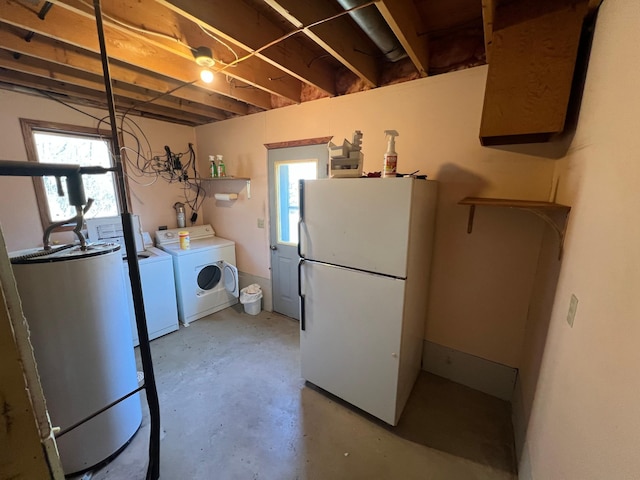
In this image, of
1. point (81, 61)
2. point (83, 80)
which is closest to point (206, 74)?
point (81, 61)

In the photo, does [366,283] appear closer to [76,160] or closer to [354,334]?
[354,334]

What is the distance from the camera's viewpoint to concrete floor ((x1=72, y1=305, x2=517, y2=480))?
1498 millimetres

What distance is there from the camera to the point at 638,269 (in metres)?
0.66

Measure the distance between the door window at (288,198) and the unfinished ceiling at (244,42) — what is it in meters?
0.70

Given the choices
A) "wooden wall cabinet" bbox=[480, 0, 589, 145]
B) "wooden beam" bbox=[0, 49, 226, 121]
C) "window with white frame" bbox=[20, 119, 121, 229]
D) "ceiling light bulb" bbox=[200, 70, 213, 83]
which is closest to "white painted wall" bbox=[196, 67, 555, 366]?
"wooden wall cabinet" bbox=[480, 0, 589, 145]

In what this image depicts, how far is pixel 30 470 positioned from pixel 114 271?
1.32m

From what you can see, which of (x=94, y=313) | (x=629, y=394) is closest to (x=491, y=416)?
(x=629, y=394)

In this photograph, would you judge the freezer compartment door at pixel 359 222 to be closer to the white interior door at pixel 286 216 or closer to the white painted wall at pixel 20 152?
the white interior door at pixel 286 216

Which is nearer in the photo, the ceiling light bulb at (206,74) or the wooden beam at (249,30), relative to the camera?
the wooden beam at (249,30)

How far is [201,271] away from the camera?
3221mm

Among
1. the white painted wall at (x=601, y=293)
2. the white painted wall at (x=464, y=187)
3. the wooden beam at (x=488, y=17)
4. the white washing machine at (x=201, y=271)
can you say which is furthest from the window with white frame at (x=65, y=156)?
the white painted wall at (x=601, y=293)

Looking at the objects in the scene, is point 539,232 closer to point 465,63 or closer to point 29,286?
point 465,63

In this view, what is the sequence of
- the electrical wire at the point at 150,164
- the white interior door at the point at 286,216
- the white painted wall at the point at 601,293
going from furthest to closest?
the electrical wire at the point at 150,164, the white interior door at the point at 286,216, the white painted wall at the point at 601,293

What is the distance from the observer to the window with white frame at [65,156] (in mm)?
2477
